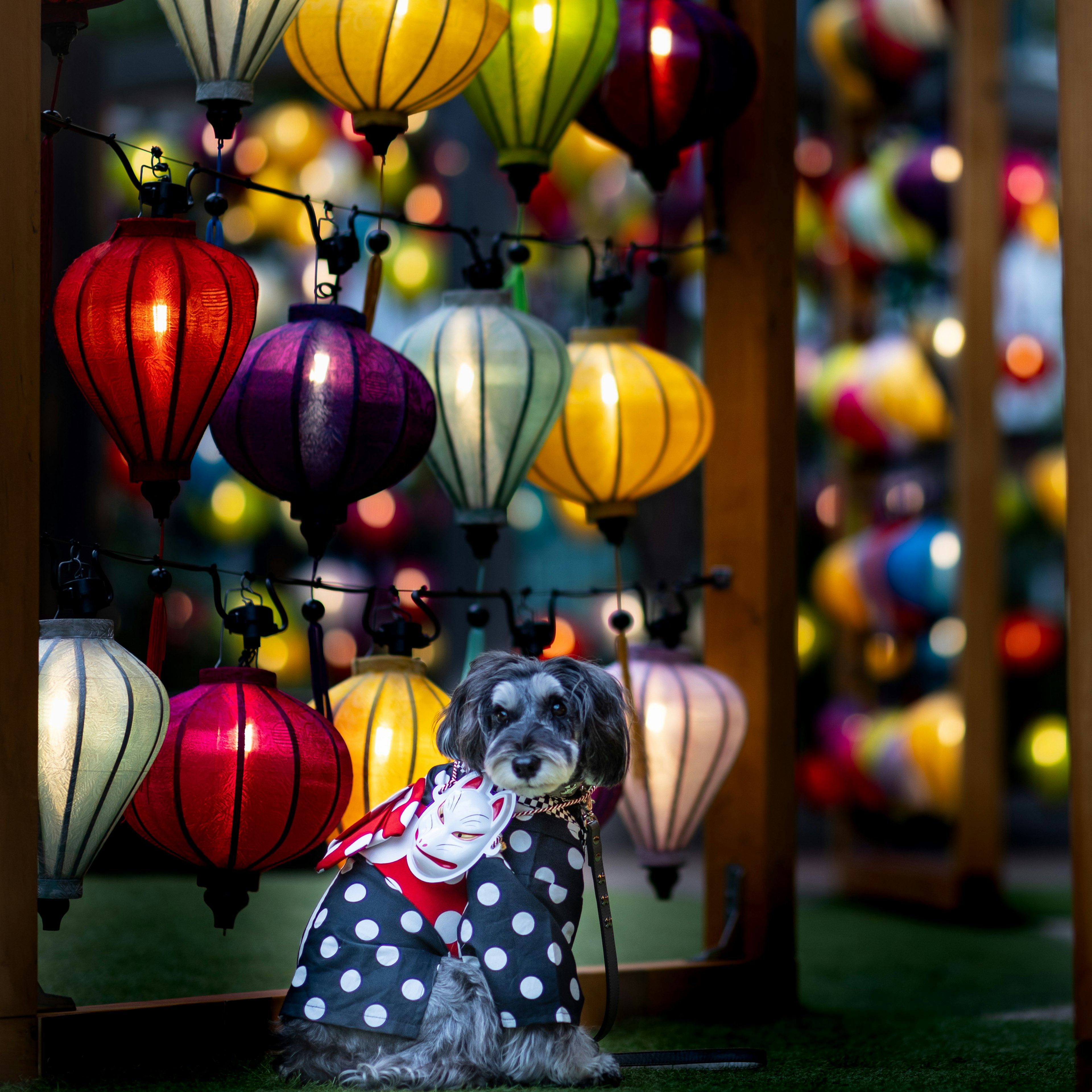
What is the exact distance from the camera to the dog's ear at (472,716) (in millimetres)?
1997

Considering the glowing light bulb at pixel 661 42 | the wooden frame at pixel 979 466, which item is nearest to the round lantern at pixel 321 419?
the glowing light bulb at pixel 661 42

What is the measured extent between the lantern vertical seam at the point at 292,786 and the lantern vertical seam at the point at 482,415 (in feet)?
1.79

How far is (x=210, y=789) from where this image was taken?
210 centimetres

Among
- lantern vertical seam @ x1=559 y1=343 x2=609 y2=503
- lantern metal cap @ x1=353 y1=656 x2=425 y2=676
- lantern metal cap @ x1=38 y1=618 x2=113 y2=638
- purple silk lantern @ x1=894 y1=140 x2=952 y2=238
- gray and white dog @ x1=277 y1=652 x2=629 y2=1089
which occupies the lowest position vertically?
gray and white dog @ x1=277 y1=652 x2=629 y2=1089

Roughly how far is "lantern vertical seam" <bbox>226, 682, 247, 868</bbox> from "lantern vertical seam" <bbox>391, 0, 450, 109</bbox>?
99cm

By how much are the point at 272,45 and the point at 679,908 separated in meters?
3.11

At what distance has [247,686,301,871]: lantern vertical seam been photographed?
2.12 m

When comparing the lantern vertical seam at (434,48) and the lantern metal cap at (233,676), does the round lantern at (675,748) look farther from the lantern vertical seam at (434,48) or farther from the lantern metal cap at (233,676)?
the lantern vertical seam at (434,48)

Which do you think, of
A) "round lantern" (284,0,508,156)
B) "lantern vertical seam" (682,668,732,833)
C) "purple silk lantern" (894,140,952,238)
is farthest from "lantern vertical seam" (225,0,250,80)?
"purple silk lantern" (894,140,952,238)

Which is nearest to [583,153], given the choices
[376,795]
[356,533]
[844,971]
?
[356,533]

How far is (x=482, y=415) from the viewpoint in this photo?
250cm

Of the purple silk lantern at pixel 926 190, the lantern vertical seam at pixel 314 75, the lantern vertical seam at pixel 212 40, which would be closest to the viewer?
the lantern vertical seam at pixel 212 40

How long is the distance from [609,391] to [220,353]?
2.67 ft

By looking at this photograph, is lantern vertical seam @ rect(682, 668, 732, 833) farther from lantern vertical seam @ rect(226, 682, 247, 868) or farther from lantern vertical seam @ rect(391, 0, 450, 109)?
lantern vertical seam @ rect(391, 0, 450, 109)
